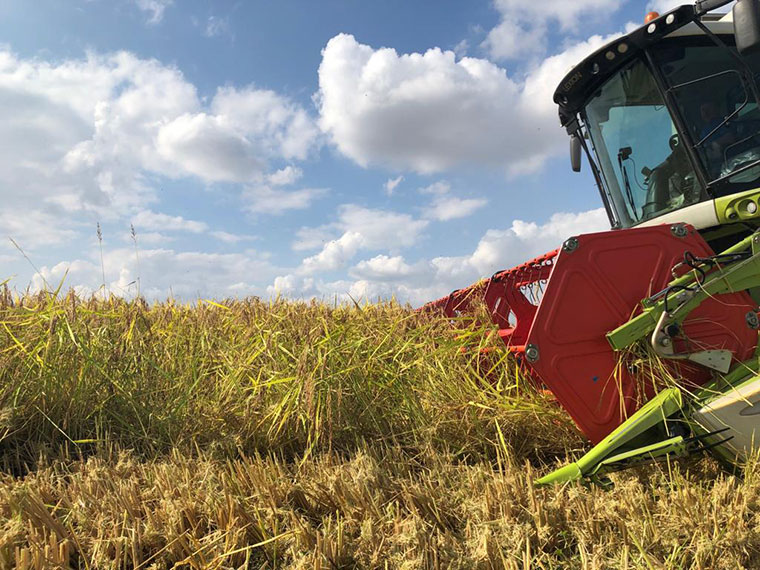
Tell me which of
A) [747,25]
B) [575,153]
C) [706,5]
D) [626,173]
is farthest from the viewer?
[575,153]

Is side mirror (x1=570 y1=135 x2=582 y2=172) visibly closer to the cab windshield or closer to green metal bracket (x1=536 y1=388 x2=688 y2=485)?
the cab windshield

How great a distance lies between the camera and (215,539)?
Result: 1.65m

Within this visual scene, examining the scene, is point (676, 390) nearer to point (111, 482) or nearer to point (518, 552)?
point (518, 552)

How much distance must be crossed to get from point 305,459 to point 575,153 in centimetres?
351

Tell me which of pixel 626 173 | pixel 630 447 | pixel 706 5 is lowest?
pixel 630 447

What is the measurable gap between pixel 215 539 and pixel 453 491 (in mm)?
874

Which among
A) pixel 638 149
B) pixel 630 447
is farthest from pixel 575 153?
pixel 630 447

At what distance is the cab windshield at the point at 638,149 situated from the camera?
338cm

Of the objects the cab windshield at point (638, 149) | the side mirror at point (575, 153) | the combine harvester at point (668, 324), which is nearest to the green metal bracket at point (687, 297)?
the combine harvester at point (668, 324)

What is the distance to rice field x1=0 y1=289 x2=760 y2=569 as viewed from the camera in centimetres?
161

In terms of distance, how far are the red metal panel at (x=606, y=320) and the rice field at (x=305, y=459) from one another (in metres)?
0.34

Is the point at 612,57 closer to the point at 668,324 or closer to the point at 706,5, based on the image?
the point at 706,5

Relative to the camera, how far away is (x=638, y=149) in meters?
3.69

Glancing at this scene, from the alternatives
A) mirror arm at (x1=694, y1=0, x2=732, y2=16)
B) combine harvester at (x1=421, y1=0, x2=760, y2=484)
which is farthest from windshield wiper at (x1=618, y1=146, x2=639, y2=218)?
mirror arm at (x1=694, y1=0, x2=732, y2=16)
